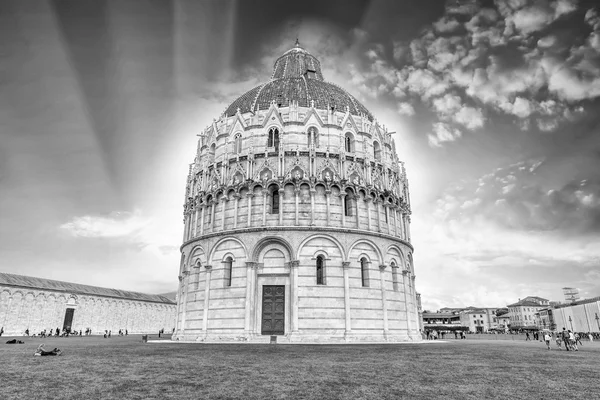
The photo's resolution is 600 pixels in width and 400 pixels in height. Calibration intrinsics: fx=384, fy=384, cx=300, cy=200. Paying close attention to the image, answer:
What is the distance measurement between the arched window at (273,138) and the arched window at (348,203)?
25.2 ft

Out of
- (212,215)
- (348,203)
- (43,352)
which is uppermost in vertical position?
(348,203)

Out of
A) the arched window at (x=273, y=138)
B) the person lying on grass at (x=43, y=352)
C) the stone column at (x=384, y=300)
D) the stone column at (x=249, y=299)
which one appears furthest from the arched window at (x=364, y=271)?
the person lying on grass at (x=43, y=352)

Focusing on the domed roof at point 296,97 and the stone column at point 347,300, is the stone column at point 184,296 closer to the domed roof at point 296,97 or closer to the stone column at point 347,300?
the stone column at point 347,300

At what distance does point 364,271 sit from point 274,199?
30.7 ft

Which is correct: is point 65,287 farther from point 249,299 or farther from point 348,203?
point 348,203

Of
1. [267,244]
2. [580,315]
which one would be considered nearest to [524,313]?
[580,315]

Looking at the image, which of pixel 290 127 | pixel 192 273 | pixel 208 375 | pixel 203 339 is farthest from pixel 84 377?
pixel 290 127

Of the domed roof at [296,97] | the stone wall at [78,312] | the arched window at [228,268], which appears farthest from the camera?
the stone wall at [78,312]

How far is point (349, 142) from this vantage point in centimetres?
3516

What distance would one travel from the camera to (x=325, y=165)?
32.2 m

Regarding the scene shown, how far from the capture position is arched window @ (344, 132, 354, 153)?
34750mm

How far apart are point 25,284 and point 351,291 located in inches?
1979

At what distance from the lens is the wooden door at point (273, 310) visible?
28500 millimetres

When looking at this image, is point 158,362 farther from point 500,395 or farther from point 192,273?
point 192,273
